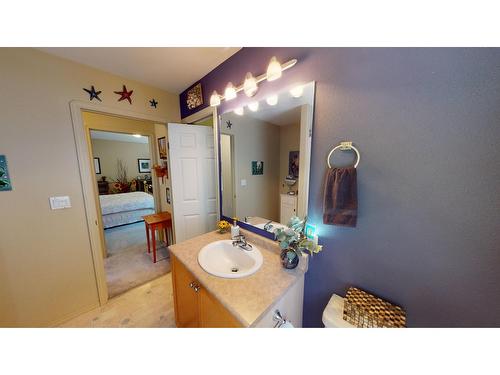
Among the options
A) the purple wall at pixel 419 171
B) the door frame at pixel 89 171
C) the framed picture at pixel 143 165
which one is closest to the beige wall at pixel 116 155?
the framed picture at pixel 143 165

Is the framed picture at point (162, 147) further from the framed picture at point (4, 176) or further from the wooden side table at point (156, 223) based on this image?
the framed picture at point (4, 176)

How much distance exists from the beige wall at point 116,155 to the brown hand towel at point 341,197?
22.8ft

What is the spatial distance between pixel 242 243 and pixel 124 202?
385 centimetres

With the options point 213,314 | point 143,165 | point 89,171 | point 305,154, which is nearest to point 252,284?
point 213,314

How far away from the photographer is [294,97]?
3.22 feet

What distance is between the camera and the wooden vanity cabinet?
75 centimetres

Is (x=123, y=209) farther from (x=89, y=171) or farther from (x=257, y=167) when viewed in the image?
(x=257, y=167)

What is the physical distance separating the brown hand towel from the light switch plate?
2096 mm

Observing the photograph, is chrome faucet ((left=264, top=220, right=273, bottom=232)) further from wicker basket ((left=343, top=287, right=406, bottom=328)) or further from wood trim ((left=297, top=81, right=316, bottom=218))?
wicker basket ((left=343, top=287, right=406, bottom=328))

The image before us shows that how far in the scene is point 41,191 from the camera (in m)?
1.25

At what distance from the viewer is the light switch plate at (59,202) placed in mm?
1296

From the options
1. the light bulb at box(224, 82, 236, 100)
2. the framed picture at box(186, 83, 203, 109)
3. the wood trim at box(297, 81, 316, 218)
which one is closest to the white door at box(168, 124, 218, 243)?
the framed picture at box(186, 83, 203, 109)

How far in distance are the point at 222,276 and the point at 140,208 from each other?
156 inches
